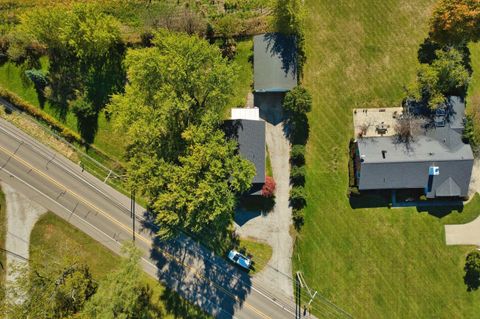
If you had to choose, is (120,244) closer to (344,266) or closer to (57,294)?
(57,294)

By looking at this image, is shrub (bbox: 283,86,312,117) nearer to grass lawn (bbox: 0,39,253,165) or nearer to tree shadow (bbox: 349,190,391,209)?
grass lawn (bbox: 0,39,253,165)

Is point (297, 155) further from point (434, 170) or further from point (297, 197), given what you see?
point (434, 170)

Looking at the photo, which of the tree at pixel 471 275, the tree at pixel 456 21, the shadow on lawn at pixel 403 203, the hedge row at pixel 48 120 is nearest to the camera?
the tree at pixel 456 21

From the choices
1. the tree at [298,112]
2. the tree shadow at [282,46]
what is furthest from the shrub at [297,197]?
the tree shadow at [282,46]

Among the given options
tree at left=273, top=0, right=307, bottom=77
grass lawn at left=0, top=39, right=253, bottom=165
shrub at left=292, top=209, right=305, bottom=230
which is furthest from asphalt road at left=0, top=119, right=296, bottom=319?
tree at left=273, top=0, right=307, bottom=77

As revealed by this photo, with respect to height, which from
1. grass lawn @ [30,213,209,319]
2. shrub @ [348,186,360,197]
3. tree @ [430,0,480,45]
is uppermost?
tree @ [430,0,480,45]

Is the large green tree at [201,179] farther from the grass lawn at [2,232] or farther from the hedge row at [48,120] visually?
the grass lawn at [2,232]
